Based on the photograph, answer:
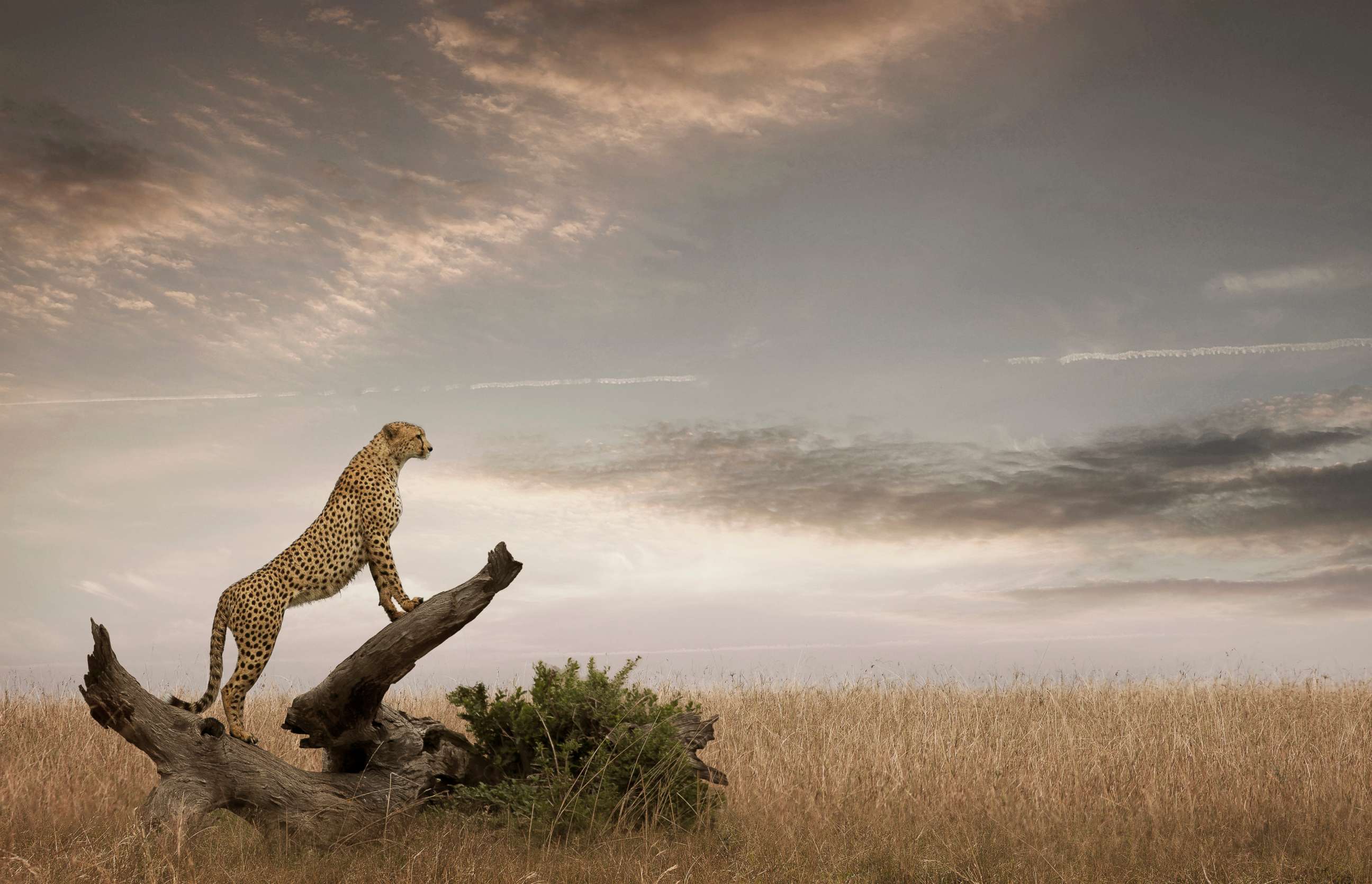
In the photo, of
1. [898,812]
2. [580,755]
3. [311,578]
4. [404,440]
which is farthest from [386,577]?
[898,812]

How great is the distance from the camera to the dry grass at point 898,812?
7418mm

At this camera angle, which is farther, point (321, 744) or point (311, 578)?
point (321, 744)

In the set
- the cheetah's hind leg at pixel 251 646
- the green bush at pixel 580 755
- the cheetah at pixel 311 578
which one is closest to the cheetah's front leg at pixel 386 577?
the cheetah at pixel 311 578

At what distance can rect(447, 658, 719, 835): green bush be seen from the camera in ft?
26.7

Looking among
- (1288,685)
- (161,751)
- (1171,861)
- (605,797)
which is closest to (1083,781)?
(1171,861)

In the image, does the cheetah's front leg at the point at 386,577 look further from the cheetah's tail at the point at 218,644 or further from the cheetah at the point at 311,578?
the cheetah's tail at the point at 218,644

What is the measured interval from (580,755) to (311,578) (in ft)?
9.19

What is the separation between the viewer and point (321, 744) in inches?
336

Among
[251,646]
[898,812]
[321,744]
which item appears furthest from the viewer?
[898,812]

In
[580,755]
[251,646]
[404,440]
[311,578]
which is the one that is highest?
[404,440]

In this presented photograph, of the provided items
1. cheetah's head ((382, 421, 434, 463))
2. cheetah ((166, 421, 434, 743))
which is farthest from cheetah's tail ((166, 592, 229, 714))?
cheetah's head ((382, 421, 434, 463))

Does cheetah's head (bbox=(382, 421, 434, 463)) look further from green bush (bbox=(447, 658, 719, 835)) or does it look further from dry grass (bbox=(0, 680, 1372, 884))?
dry grass (bbox=(0, 680, 1372, 884))

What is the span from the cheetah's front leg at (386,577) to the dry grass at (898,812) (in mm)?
1831

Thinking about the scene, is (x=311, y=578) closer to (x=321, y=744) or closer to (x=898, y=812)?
(x=321, y=744)
